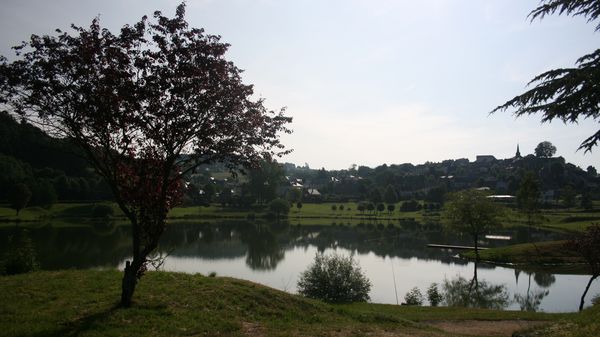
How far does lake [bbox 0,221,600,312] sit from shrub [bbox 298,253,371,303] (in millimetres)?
3946

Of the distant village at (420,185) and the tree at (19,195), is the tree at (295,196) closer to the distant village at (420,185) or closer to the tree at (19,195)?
the distant village at (420,185)

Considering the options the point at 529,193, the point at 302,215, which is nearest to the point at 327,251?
the point at 529,193

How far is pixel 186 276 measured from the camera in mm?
17406

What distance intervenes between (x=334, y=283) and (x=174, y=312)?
47.1ft

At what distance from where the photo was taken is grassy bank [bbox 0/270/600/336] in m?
10.9

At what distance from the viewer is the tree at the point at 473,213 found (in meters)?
48.8

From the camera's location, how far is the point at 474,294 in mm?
31969

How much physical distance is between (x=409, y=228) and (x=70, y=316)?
83138 mm

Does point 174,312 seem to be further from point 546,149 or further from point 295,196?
point 546,149

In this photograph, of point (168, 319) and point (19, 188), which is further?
point (19, 188)

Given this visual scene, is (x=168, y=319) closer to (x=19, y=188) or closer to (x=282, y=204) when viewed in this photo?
(x=19, y=188)

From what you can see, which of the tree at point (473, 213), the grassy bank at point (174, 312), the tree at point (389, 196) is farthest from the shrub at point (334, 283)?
the tree at point (389, 196)

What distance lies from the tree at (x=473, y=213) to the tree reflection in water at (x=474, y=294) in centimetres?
1293

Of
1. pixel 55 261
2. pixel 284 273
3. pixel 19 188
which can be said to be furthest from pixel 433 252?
pixel 19 188
